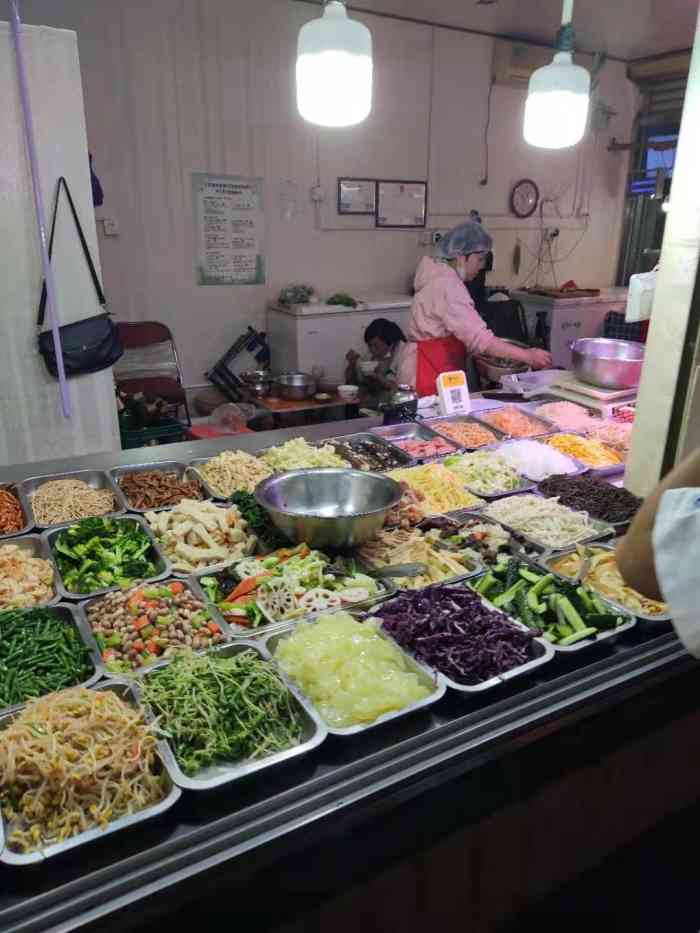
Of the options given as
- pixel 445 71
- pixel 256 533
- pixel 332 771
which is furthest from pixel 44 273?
pixel 445 71

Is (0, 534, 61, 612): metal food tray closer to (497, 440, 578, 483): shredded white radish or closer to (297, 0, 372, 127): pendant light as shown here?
(297, 0, 372, 127): pendant light

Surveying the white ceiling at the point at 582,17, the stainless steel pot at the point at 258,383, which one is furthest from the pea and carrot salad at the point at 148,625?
the white ceiling at the point at 582,17

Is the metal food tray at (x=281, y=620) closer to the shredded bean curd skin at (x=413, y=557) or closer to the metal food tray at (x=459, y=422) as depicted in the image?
the shredded bean curd skin at (x=413, y=557)

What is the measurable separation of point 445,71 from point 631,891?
27.0 ft

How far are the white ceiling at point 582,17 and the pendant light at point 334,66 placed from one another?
535 cm

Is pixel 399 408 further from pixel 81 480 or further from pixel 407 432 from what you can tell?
pixel 81 480

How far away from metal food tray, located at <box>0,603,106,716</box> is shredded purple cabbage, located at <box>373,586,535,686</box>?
2.63 feet

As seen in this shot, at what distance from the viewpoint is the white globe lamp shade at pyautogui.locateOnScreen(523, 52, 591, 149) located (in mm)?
2945

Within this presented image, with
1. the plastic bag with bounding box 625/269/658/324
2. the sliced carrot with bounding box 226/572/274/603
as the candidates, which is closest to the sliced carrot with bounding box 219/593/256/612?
the sliced carrot with bounding box 226/572/274/603

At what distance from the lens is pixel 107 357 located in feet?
14.4

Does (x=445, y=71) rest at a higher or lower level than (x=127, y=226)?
higher

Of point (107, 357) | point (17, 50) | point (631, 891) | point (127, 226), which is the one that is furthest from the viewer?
point (127, 226)

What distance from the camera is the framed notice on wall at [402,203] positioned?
792 cm

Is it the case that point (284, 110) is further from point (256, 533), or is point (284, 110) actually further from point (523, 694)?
point (523, 694)
